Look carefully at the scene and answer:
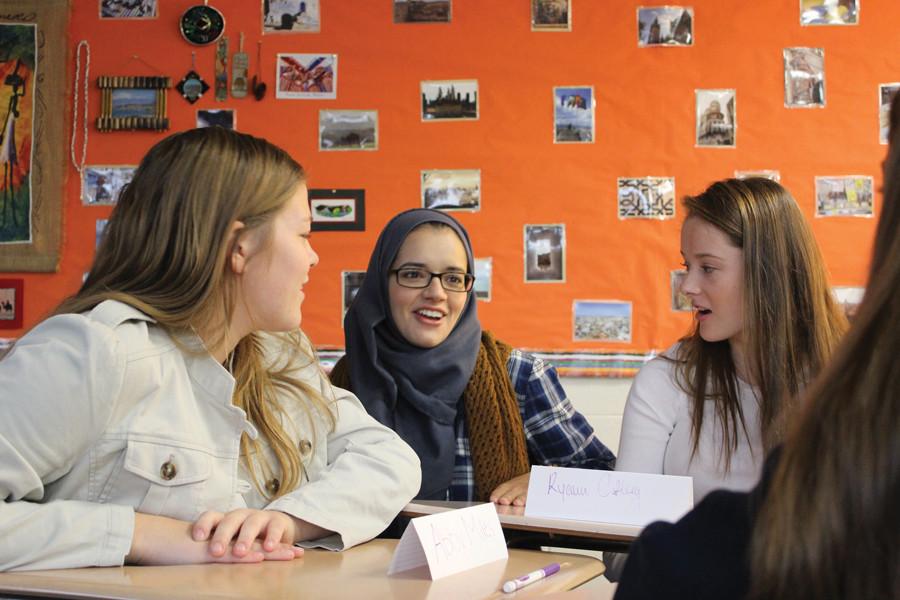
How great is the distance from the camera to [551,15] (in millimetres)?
3465

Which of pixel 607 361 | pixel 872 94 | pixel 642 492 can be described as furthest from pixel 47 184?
pixel 872 94

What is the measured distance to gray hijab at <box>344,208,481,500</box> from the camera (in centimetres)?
242

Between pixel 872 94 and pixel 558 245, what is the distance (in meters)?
1.23

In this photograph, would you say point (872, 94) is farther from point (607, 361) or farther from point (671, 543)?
point (671, 543)

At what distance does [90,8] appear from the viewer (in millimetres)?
3486

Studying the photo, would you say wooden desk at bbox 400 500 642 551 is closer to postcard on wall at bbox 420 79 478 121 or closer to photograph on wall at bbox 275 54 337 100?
postcard on wall at bbox 420 79 478 121

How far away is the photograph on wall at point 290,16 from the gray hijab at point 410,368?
1.25 meters

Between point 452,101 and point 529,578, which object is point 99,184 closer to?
point 452,101

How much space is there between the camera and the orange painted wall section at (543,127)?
3.44 meters

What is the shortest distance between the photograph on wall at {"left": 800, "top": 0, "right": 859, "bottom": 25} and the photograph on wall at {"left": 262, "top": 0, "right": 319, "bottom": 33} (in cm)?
174

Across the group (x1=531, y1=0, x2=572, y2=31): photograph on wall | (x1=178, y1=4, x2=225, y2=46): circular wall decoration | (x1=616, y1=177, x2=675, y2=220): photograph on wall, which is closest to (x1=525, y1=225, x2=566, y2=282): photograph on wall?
(x1=616, y1=177, x2=675, y2=220): photograph on wall

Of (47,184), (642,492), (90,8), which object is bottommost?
(642,492)

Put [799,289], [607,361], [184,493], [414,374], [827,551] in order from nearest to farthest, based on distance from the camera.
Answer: [827,551]
[184,493]
[799,289]
[414,374]
[607,361]

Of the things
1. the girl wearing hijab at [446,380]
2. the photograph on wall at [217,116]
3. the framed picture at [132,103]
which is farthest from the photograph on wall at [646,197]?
the framed picture at [132,103]
